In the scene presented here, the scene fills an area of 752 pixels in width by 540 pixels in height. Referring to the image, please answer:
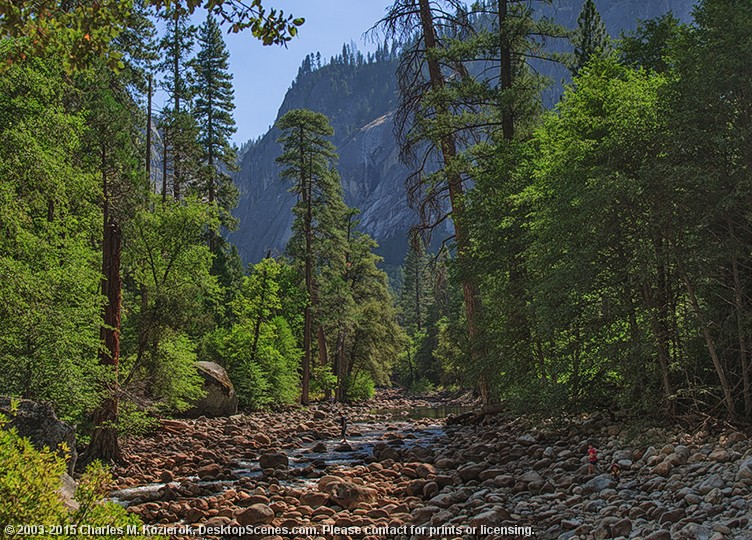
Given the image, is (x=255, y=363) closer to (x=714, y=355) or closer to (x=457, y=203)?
(x=457, y=203)

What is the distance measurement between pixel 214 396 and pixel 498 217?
42.7 ft

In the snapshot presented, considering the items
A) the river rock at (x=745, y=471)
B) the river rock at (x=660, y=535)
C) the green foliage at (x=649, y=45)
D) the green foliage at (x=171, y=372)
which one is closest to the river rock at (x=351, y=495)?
the river rock at (x=660, y=535)

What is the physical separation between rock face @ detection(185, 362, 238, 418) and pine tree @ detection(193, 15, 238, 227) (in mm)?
9152

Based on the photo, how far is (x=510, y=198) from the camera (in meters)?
13.1

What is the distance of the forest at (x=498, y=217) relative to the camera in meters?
7.73

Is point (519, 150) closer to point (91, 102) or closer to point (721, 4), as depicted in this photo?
point (721, 4)

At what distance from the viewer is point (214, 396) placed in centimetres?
2155

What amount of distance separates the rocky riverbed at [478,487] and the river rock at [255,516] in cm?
2

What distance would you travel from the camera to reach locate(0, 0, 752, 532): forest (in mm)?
7734

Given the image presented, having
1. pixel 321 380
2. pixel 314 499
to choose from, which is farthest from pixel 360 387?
pixel 314 499

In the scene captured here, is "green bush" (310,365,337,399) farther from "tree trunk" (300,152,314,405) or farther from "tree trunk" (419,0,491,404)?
"tree trunk" (419,0,491,404)

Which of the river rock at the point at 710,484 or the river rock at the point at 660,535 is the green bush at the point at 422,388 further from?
the river rock at the point at 660,535

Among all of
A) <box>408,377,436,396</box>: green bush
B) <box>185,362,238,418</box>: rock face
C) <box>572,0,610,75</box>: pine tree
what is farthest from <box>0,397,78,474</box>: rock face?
<box>408,377,436,396</box>: green bush

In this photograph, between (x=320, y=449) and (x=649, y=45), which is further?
(x=649, y=45)
